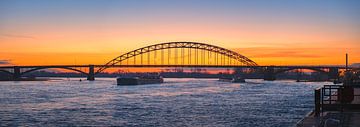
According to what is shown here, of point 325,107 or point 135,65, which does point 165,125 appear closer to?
point 325,107

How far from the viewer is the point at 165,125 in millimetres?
24078

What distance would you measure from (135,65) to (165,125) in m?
117

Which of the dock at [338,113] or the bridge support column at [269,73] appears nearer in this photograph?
the dock at [338,113]

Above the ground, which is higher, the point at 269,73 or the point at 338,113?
the point at 338,113

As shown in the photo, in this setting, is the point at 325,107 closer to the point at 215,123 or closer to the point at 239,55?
the point at 215,123

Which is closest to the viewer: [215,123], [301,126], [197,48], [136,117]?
[301,126]

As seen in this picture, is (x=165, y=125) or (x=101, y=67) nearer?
(x=165, y=125)

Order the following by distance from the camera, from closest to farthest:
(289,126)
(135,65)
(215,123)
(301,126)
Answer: (301,126), (289,126), (215,123), (135,65)

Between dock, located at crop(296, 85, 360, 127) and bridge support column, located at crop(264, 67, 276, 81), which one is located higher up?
dock, located at crop(296, 85, 360, 127)

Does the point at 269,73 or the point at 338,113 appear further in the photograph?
the point at 269,73

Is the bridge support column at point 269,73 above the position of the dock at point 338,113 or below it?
below

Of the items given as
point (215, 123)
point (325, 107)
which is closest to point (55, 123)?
point (215, 123)

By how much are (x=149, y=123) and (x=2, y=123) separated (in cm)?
702

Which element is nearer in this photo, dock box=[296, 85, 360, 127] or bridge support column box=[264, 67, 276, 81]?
dock box=[296, 85, 360, 127]
